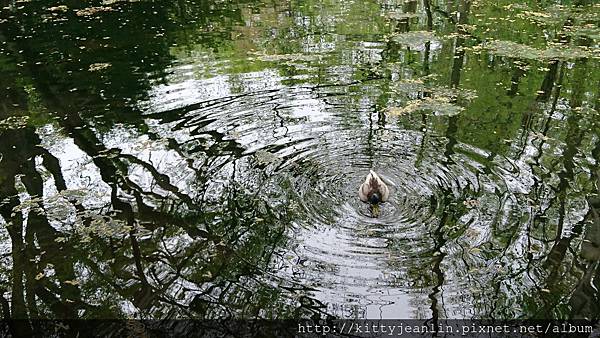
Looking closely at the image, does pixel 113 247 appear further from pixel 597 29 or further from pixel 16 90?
pixel 597 29

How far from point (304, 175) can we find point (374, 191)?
971 millimetres

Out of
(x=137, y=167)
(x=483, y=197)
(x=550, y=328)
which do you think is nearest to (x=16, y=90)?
(x=137, y=167)

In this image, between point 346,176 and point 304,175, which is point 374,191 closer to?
point 346,176

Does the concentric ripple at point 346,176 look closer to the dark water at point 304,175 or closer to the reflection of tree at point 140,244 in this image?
the dark water at point 304,175

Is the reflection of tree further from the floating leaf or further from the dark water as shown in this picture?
the floating leaf

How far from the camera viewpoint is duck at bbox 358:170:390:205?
201 inches

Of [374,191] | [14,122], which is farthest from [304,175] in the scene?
[14,122]

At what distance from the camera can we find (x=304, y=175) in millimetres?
5832

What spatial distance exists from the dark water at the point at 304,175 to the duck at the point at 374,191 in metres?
0.11

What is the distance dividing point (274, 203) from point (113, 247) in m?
1.56

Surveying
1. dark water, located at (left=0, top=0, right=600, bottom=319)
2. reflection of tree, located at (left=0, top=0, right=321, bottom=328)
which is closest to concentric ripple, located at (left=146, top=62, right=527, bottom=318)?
dark water, located at (left=0, top=0, right=600, bottom=319)

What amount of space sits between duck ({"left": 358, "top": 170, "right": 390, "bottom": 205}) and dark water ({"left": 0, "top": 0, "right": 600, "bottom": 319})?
109 millimetres

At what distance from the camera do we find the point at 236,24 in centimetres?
1222

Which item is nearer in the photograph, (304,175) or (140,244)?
(140,244)
